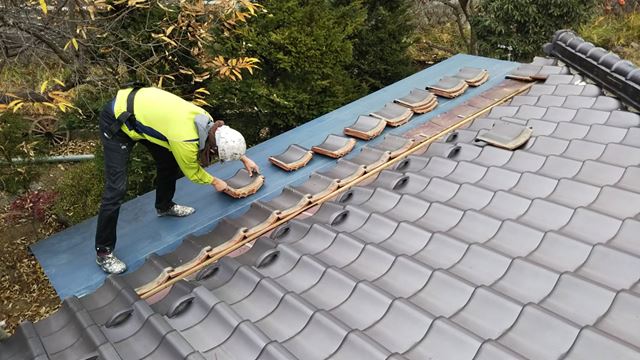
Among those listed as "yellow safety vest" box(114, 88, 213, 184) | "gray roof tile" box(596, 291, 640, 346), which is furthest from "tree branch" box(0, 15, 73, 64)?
"gray roof tile" box(596, 291, 640, 346)

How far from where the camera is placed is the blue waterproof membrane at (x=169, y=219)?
12.6ft

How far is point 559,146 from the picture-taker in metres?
4.38

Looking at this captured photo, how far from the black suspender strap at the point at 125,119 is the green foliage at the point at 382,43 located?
27.1 ft

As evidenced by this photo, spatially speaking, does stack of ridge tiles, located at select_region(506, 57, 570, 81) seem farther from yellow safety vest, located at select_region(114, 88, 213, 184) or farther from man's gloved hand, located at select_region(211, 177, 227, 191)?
yellow safety vest, located at select_region(114, 88, 213, 184)

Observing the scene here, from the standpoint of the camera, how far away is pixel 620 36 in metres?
14.4

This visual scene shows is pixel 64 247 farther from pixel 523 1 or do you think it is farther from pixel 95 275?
pixel 523 1

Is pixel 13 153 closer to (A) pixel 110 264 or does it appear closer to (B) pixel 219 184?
(B) pixel 219 184

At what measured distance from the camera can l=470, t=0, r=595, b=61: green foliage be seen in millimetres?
11109

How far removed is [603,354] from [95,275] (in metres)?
3.44

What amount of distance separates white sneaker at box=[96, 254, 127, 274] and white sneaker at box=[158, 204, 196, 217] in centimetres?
80

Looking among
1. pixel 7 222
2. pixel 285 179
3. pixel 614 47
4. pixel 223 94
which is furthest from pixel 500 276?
pixel 614 47

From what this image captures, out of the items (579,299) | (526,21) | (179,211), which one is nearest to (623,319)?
(579,299)

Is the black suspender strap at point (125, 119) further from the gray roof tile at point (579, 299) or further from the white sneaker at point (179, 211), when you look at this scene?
the gray roof tile at point (579, 299)

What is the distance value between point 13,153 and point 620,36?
16.2 m
